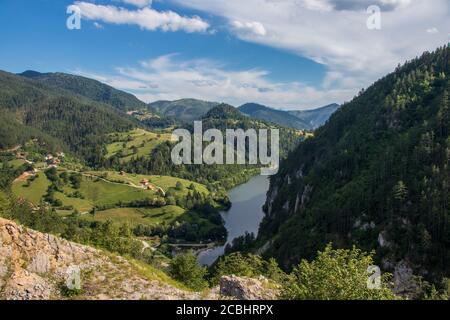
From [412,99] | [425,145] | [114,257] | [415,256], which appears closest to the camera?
[114,257]

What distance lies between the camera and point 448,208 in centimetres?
8012

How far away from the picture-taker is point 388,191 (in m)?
98.0

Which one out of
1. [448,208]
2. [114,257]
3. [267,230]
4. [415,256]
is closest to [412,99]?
[267,230]

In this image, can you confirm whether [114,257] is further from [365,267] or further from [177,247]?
[177,247]

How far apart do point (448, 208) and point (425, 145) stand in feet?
95.2

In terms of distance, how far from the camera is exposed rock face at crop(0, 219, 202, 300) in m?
24.8

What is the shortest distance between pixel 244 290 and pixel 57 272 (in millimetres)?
12876

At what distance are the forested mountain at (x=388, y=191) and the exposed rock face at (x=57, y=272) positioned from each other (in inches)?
2413

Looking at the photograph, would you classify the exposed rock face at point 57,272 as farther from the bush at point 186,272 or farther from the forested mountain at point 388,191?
the forested mountain at point 388,191

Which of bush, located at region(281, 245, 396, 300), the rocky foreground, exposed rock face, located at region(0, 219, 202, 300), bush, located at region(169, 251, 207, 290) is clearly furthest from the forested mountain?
exposed rock face, located at region(0, 219, 202, 300)

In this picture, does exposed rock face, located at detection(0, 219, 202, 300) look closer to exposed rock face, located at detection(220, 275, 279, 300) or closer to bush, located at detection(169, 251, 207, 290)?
exposed rock face, located at detection(220, 275, 279, 300)

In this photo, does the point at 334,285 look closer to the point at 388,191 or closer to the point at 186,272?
the point at 186,272

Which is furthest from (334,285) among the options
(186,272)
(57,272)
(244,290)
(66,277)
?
(186,272)
